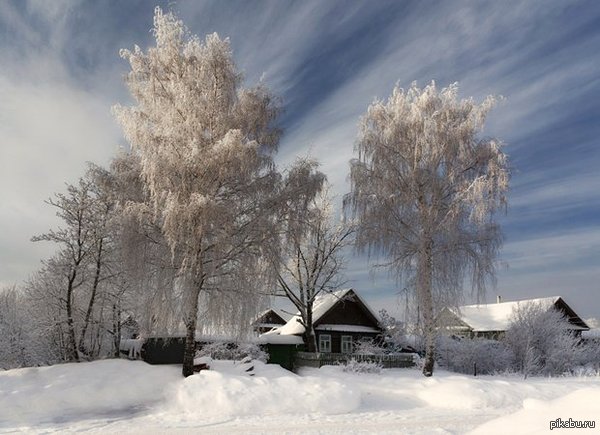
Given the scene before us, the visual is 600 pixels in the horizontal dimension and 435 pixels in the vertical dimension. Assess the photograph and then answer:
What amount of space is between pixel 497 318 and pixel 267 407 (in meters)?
36.0

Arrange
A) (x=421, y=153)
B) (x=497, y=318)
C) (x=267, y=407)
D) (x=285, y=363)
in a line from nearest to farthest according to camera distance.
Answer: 1. (x=267, y=407)
2. (x=421, y=153)
3. (x=285, y=363)
4. (x=497, y=318)

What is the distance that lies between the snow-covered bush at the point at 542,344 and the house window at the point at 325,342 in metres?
12.2

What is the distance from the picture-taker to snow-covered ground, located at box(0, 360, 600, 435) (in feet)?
37.4

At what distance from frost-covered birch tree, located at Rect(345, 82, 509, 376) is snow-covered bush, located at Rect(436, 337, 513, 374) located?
5948 mm

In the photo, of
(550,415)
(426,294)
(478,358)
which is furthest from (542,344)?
(550,415)

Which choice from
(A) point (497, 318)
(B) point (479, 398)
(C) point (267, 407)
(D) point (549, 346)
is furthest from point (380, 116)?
(A) point (497, 318)

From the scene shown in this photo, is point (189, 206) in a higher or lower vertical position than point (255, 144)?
lower

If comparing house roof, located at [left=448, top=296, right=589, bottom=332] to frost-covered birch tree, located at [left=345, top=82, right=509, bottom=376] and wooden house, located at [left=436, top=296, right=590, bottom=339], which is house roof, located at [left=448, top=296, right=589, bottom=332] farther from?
frost-covered birch tree, located at [left=345, top=82, right=509, bottom=376]

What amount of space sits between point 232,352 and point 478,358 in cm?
1460

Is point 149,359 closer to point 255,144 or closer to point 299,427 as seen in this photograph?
point 255,144

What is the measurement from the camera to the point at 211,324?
58.5 ft

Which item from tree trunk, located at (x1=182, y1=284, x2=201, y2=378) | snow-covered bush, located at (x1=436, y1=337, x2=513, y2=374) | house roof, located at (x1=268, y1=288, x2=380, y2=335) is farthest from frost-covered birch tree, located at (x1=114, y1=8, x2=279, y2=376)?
house roof, located at (x1=268, y1=288, x2=380, y2=335)

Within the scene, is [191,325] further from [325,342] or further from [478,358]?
[325,342]

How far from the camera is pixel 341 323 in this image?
35.6m
